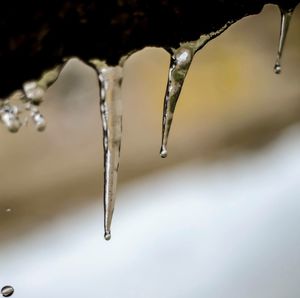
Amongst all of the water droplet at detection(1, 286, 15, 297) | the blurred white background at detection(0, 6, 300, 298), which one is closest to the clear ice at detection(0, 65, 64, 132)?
the water droplet at detection(1, 286, 15, 297)

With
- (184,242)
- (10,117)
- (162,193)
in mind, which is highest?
(162,193)

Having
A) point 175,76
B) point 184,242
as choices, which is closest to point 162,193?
point 184,242

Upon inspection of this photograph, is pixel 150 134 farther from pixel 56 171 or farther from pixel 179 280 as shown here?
pixel 179 280

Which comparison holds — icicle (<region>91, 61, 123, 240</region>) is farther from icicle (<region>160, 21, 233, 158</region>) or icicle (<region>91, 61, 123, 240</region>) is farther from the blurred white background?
the blurred white background

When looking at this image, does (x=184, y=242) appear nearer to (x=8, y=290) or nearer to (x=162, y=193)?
(x=162, y=193)

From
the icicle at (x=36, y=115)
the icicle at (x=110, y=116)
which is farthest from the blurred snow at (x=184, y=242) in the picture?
the icicle at (x=36, y=115)

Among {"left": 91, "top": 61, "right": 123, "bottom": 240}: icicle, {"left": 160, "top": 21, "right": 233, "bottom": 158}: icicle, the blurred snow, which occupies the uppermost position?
the blurred snow

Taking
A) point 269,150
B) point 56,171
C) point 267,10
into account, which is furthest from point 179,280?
point 267,10
